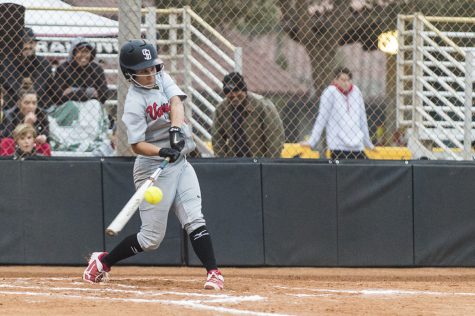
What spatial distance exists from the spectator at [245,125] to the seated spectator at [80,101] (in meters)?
1.18

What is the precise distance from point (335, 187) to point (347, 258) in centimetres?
68

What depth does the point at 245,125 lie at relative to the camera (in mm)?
9422

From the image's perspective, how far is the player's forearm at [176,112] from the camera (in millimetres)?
6941

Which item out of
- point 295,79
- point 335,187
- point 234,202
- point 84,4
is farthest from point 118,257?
point 295,79

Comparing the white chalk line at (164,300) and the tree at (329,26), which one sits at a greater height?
the tree at (329,26)

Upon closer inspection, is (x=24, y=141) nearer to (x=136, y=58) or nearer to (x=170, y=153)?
(x=136, y=58)

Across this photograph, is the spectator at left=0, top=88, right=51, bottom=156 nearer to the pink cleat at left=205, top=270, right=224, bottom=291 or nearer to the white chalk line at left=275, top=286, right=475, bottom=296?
the pink cleat at left=205, top=270, right=224, bottom=291

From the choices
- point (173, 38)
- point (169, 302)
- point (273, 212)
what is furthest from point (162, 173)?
point (173, 38)

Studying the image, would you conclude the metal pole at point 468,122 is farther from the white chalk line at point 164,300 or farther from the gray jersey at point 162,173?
the white chalk line at point 164,300

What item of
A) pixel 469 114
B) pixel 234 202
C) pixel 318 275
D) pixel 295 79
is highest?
pixel 295 79

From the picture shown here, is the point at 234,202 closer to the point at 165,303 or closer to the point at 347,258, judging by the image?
the point at 347,258

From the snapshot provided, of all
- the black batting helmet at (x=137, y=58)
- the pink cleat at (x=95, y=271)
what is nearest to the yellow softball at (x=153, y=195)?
the black batting helmet at (x=137, y=58)

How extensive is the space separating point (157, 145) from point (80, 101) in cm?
276

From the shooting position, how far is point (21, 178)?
29.9 feet
